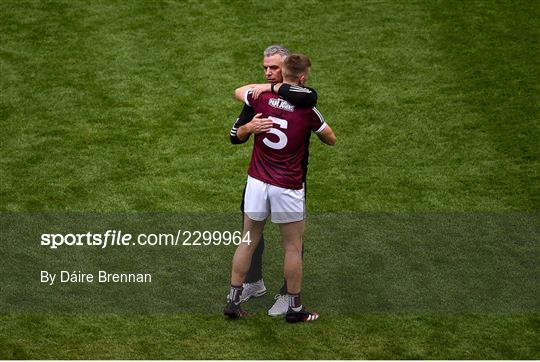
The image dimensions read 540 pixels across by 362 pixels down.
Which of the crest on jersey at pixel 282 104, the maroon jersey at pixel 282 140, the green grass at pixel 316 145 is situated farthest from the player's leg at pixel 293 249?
the crest on jersey at pixel 282 104

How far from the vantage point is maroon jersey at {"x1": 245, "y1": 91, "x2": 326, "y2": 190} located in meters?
8.31

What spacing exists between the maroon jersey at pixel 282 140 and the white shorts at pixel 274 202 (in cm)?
5

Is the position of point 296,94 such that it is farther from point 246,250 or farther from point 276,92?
point 246,250

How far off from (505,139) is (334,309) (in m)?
3.89

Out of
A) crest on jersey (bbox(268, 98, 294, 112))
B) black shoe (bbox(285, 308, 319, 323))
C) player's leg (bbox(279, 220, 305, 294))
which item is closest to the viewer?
crest on jersey (bbox(268, 98, 294, 112))

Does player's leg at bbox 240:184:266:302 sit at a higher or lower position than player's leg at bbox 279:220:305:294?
lower

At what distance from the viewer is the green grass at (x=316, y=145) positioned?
856 centimetres

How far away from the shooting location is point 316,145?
→ 12.1m

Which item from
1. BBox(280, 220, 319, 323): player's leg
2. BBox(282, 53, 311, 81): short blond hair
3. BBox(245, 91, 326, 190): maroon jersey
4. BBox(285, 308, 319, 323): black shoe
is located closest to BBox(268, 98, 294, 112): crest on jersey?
BBox(245, 91, 326, 190): maroon jersey

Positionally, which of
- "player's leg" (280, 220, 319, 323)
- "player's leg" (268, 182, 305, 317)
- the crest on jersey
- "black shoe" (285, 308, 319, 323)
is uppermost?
the crest on jersey

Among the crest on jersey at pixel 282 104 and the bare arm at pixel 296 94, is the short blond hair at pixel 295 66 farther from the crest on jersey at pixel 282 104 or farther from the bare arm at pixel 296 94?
the crest on jersey at pixel 282 104

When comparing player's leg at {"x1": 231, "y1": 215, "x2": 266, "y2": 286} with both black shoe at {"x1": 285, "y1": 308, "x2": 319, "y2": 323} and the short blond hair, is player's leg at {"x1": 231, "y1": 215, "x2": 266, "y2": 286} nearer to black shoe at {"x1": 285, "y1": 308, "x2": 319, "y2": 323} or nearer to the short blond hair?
black shoe at {"x1": 285, "y1": 308, "x2": 319, "y2": 323}

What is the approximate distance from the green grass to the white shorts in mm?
886

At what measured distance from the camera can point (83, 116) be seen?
40.6ft
